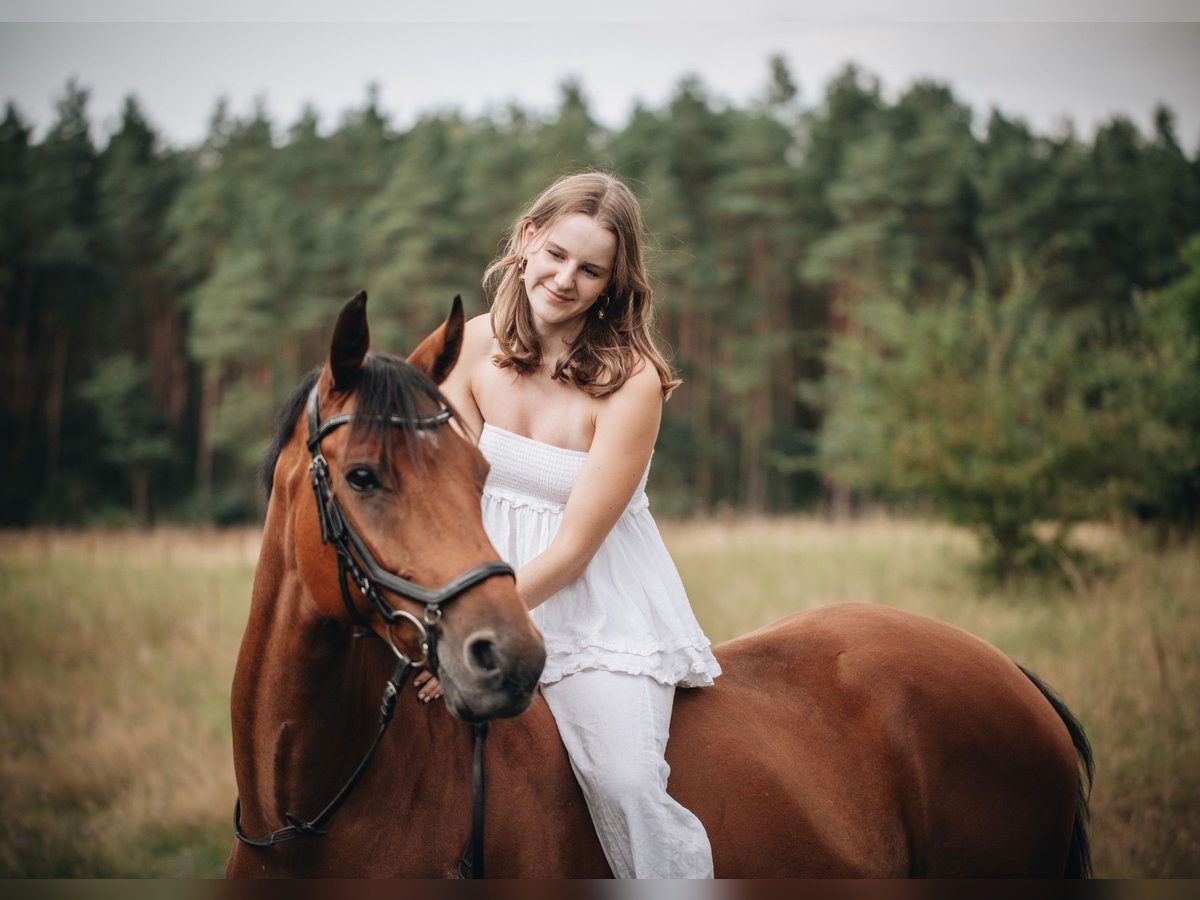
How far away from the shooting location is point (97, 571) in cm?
1236

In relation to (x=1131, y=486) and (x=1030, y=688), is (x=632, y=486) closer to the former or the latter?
(x=1030, y=688)

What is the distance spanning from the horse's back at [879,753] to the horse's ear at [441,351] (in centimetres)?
135

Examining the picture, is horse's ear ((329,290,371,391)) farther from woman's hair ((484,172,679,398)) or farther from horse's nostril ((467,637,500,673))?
horse's nostril ((467,637,500,673))

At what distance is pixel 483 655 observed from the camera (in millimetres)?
1919

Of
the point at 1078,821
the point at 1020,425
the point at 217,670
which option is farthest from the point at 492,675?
the point at 1020,425

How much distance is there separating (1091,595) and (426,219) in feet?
81.0

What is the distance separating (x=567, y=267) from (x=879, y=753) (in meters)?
1.99

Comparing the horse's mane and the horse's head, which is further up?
the horse's mane

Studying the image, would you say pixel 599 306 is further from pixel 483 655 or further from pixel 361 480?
pixel 483 655

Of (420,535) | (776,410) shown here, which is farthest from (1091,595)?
(776,410)

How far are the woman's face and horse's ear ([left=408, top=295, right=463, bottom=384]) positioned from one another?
42 centimetres

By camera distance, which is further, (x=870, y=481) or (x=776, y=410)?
(x=776, y=410)

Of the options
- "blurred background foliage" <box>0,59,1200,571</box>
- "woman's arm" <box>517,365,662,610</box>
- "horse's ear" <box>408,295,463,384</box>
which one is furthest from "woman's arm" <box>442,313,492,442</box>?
"blurred background foliage" <box>0,59,1200,571</box>

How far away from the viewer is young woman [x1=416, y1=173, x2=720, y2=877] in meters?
2.49
